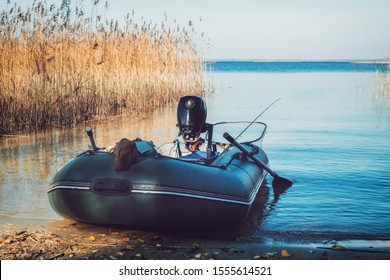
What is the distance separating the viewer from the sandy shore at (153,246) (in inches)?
176

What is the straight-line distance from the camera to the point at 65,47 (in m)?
11.7

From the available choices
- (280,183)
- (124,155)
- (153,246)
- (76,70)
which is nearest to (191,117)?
(124,155)

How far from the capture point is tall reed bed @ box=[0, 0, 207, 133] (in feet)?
34.8

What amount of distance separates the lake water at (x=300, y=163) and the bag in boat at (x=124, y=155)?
45.3 inches

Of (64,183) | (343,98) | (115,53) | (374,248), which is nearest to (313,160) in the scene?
(374,248)

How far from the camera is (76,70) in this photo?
39.5ft

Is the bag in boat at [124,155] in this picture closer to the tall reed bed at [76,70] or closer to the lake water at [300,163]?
the lake water at [300,163]

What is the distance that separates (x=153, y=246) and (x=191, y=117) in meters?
1.46

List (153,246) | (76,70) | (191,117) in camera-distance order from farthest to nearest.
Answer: (76,70), (191,117), (153,246)

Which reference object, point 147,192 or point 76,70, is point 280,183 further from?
point 76,70

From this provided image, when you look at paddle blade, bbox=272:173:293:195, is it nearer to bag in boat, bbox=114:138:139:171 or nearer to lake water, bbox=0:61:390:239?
lake water, bbox=0:61:390:239

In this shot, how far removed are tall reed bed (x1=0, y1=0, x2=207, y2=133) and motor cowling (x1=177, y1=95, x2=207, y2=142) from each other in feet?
17.8

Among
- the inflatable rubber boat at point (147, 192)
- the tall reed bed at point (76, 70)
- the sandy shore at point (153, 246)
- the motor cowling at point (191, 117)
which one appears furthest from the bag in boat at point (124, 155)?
the tall reed bed at point (76, 70)

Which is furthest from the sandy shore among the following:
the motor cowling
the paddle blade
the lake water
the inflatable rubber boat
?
the paddle blade
